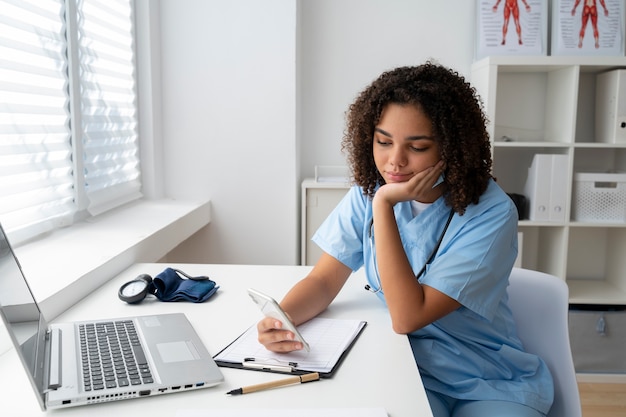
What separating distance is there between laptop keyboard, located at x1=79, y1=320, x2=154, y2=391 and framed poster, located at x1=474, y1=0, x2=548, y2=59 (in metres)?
2.42

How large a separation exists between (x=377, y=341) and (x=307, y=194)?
1.78 meters

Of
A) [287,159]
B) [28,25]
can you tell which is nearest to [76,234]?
[28,25]

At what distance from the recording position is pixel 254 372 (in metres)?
1.07

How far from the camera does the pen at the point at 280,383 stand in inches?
38.6

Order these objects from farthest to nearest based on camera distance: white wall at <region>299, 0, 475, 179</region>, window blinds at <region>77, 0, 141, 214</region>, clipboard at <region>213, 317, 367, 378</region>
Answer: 1. white wall at <region>299, 0, 475, 179</region>
2. window blinds at <region>77, 0, 141, 214</region>
3. clipboard at <region>213, 317, 367, 378</region>

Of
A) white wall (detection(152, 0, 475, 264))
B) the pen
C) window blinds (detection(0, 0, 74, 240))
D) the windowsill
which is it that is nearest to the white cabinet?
white wall (detection(152, 0, 475, 264))

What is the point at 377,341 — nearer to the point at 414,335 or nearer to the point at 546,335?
the point at 414,335

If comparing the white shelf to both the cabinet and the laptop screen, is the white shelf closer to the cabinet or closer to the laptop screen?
the cabinet

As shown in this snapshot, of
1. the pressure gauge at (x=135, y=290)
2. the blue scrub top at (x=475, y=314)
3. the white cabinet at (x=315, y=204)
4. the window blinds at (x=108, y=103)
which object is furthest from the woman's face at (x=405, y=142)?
the white cabinet at (x=315, y=204)

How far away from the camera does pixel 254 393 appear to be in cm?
99

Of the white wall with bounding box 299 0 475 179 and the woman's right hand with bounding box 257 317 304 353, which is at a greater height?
the white wall with bounding box 299 0 475 179

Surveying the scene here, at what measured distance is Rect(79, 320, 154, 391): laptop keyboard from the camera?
38.7 inches

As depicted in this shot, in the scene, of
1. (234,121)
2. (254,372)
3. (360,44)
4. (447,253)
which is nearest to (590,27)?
(360,44)

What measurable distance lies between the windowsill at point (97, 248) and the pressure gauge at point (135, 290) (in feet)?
0.37
